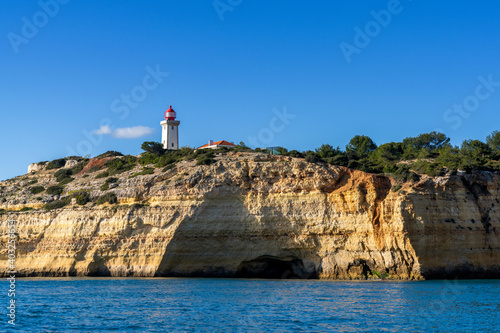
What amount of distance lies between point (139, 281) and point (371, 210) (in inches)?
607

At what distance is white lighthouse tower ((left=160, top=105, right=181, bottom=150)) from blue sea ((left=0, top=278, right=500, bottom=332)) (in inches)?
1215

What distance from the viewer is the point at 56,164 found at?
5928cm

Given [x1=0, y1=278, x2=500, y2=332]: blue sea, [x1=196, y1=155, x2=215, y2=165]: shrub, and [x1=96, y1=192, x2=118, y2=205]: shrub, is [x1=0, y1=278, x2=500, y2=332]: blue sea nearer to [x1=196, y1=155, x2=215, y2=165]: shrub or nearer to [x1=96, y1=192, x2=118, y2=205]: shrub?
[x1=96, y1=192, x2=118, y2=205]: shrub

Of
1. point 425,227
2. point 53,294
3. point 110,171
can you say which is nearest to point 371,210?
point 425,227

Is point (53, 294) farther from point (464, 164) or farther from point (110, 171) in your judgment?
point (464, 164)

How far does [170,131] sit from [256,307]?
41.6m

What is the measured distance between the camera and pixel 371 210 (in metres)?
36.7

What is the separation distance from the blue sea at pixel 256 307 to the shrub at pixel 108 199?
9.99m

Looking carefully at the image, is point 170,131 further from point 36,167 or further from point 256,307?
point 256,307

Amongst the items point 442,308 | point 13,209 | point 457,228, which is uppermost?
point 13,209

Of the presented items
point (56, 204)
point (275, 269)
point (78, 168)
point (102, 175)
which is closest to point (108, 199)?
point (56, 204)

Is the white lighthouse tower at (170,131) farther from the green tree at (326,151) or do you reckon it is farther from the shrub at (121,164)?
the green tree at (326,151)

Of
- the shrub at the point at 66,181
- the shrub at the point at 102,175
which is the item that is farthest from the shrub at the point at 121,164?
the shrub at the point at 66,181

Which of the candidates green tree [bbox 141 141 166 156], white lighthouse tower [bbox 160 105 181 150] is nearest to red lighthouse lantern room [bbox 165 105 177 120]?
white lighthouse tower [bbox 160 105 181 150]
